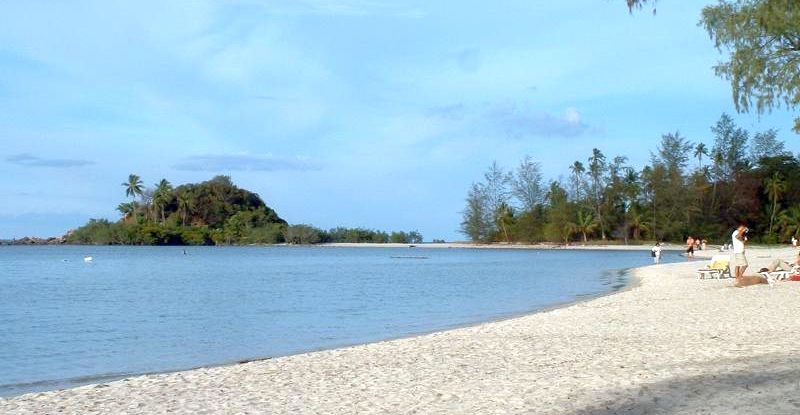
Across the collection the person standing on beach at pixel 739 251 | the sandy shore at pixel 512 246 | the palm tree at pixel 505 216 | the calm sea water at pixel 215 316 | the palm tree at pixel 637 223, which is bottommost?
the calm sea water at pixel 215 316

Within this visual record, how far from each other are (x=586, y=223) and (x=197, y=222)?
74358 millimetres

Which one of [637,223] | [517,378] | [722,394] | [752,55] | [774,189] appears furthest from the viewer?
[637,223]

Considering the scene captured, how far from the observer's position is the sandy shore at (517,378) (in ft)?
26.3

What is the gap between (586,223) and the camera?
10056 cm

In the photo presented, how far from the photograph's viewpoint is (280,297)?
33.6 m

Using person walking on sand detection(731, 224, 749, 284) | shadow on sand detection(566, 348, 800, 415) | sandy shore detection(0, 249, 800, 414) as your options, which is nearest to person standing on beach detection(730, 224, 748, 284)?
person walking on sand detection(731, 224, 749, 284)

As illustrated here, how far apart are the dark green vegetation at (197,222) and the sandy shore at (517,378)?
13017 cm

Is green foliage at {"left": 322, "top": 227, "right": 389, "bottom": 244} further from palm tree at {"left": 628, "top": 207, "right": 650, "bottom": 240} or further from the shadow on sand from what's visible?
the shadow on sand

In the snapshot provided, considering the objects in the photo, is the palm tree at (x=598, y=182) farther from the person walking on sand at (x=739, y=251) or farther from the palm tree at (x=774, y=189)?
the person walking on sand at (x=739, y=251)

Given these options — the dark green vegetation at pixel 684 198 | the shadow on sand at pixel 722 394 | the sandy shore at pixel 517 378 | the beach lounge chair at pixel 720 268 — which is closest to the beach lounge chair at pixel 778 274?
the beach lounge chair at pixel 720 268

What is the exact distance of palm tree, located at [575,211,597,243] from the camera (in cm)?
10019

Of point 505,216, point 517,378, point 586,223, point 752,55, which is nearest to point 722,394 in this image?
point 517,378

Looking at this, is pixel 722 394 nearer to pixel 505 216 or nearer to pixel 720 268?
pixel 720 268

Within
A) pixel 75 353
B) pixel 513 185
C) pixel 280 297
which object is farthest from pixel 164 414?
pixel 513 185
